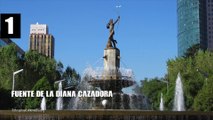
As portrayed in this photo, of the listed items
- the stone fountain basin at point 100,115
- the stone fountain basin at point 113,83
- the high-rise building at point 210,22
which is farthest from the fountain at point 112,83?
the high-rise building at point 210,22

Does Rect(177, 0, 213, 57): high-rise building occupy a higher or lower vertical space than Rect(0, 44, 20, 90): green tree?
higher

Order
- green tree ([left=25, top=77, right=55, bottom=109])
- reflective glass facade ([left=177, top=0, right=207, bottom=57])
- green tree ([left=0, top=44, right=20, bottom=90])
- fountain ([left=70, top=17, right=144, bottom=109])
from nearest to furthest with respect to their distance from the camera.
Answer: fountain ([left=70, top=17, right=144, bottom=109])
green tree ([left=25, top=77, right=55, bottom=109])
green tree ([left=0, top=44, right=20, bottom=90])
reflective glass facade ([left=177, top=0, right=207, bottom=57])

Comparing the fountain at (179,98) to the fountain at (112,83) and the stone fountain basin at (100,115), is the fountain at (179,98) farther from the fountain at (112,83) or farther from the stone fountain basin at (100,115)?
the stone fountain basin at (100,115)

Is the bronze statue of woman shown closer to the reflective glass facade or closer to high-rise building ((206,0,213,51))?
the reflective glass facade

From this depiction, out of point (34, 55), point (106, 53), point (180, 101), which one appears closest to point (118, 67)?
point (106, 53)

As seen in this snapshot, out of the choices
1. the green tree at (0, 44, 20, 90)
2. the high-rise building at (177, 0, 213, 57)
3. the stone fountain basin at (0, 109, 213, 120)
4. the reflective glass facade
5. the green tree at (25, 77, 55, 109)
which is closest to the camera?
the stone fountain basin at (0, 109, 213, 120)

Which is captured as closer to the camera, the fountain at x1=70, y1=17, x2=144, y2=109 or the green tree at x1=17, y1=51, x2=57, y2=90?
the fountain at x1=70, y1=17, x2=144, y2=109

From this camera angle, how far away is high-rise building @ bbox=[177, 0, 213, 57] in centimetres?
17850

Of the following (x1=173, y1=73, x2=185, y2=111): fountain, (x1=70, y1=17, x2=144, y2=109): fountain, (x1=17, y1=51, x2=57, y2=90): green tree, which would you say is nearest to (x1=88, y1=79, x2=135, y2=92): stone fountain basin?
(x1=70, y1=17, x2=144, y2=109): fountain

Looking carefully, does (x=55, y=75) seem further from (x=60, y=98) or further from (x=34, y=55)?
(x=60, y=98)

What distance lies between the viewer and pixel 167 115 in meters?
27.8

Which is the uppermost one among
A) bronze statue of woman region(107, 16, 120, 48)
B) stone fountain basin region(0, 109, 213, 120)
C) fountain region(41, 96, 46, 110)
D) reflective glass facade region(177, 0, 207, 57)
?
reflective glass facade region(177, 0, 207, 57)

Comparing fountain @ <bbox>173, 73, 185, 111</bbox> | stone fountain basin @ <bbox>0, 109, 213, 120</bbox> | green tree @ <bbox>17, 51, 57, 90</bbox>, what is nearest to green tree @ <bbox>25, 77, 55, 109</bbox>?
green tree @ <bbox>17, 51, 57, 90</bbox>

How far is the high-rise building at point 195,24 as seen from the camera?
178m
